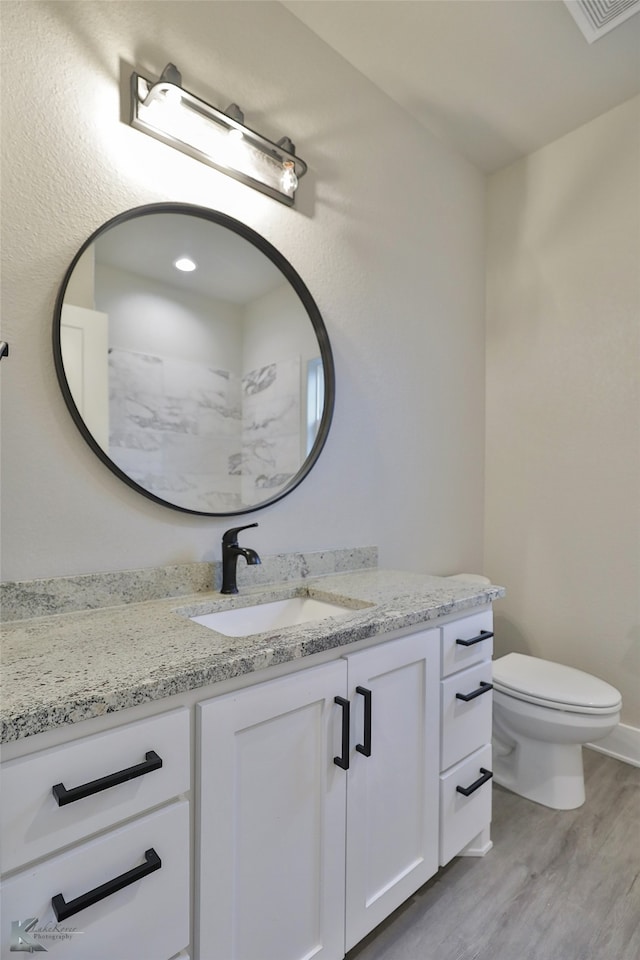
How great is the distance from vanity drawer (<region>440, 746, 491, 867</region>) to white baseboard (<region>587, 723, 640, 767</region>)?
938 millimetres

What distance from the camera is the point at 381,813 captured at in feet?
3.82

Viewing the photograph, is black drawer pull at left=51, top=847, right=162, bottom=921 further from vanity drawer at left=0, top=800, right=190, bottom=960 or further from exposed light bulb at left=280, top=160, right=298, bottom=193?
exposed light bulb at left=280, top=160, right=298, bottom=193

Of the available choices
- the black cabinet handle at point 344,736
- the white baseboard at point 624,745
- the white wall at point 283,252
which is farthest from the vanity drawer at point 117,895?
the white baseboard at point 624,745

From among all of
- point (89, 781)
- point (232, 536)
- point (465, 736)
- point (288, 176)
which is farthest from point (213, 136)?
point (465, 736)

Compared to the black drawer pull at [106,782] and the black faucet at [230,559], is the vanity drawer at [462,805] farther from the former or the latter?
the black drawer pull at [106,782]

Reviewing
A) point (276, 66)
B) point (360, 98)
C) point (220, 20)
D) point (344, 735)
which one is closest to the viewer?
point (344, 735)

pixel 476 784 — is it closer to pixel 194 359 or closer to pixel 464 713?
pixel 464 713

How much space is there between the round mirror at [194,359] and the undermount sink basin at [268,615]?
30 centimetres

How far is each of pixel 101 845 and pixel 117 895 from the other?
0.31ft

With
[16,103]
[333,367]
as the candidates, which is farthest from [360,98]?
[16,103]

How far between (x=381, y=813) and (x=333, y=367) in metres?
1.37

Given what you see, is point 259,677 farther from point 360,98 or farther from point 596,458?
point 360,98

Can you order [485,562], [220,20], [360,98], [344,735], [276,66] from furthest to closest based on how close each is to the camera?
[485,562], [360,98], [276,66], [220,20], [344,735]

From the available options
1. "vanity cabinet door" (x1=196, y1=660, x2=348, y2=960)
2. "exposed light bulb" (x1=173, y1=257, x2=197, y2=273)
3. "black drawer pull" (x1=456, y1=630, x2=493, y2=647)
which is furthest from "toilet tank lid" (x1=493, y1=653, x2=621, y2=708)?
"exposed light bulb" (x1=173, y1=257, x2=197, y2=273)
